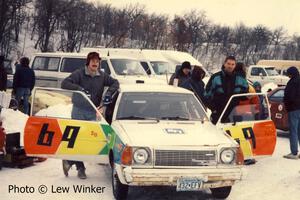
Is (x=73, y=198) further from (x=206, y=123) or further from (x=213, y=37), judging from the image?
(x=213, y=37)

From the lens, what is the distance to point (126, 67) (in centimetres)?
1719

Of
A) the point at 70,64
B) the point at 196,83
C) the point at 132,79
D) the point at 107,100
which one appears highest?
the point at 196,83

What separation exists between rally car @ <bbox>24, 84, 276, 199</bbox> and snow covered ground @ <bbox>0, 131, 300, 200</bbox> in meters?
0.43

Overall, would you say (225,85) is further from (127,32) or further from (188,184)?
(127,32)

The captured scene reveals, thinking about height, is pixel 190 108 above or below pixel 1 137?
above

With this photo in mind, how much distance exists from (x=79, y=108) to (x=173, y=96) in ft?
4.62

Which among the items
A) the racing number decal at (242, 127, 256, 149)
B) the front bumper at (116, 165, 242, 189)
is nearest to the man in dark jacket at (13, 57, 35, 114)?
the racing number decal at (242, 127, 256, 149)

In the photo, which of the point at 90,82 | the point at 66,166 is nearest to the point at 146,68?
the point at 90,82

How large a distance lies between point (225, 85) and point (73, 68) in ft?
30.9

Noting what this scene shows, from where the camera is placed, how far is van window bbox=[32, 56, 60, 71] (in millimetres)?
17627

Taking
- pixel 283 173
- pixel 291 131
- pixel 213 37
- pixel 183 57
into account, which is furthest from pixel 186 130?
pixel 213 37

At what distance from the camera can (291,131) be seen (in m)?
10.1

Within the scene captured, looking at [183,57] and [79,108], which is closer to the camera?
[79,108]

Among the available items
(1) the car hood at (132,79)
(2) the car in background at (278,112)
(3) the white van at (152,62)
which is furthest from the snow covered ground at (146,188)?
(3) the white van at (152,62)
